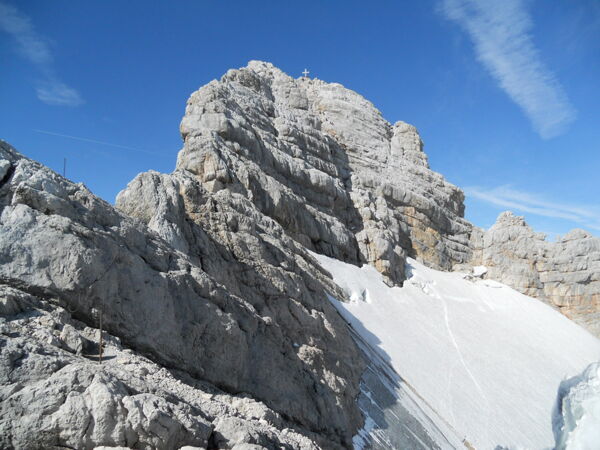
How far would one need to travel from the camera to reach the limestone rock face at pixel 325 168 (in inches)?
1497

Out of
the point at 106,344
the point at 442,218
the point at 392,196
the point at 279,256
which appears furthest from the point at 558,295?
the point at 106,344

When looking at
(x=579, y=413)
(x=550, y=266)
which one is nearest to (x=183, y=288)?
(x=579, y=413)

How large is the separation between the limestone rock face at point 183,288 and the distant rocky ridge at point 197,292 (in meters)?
0.05

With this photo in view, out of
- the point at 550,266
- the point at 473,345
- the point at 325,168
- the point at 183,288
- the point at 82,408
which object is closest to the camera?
the point at 82,408

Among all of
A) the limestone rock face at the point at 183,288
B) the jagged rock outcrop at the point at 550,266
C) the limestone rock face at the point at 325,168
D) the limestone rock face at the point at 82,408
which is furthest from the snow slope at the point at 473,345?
the limestone rock face at the point at 82,408

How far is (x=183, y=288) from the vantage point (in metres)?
14.8

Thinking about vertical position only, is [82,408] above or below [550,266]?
below

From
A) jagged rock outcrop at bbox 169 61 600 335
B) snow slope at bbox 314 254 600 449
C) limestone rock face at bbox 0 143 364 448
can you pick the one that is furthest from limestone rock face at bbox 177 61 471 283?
limestone rock face at bbox 0 143 364 448

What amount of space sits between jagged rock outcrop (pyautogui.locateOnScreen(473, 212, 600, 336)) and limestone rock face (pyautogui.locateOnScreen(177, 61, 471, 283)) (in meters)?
3.90

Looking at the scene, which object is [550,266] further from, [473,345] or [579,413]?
A: [579,413]

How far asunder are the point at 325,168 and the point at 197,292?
37.1 meters

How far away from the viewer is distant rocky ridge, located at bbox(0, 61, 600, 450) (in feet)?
26.9

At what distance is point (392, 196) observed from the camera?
190 feet

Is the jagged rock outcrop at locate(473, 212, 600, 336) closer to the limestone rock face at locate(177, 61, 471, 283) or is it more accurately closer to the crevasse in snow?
the limestone rock face at locate(177, 61, 471, 283)
